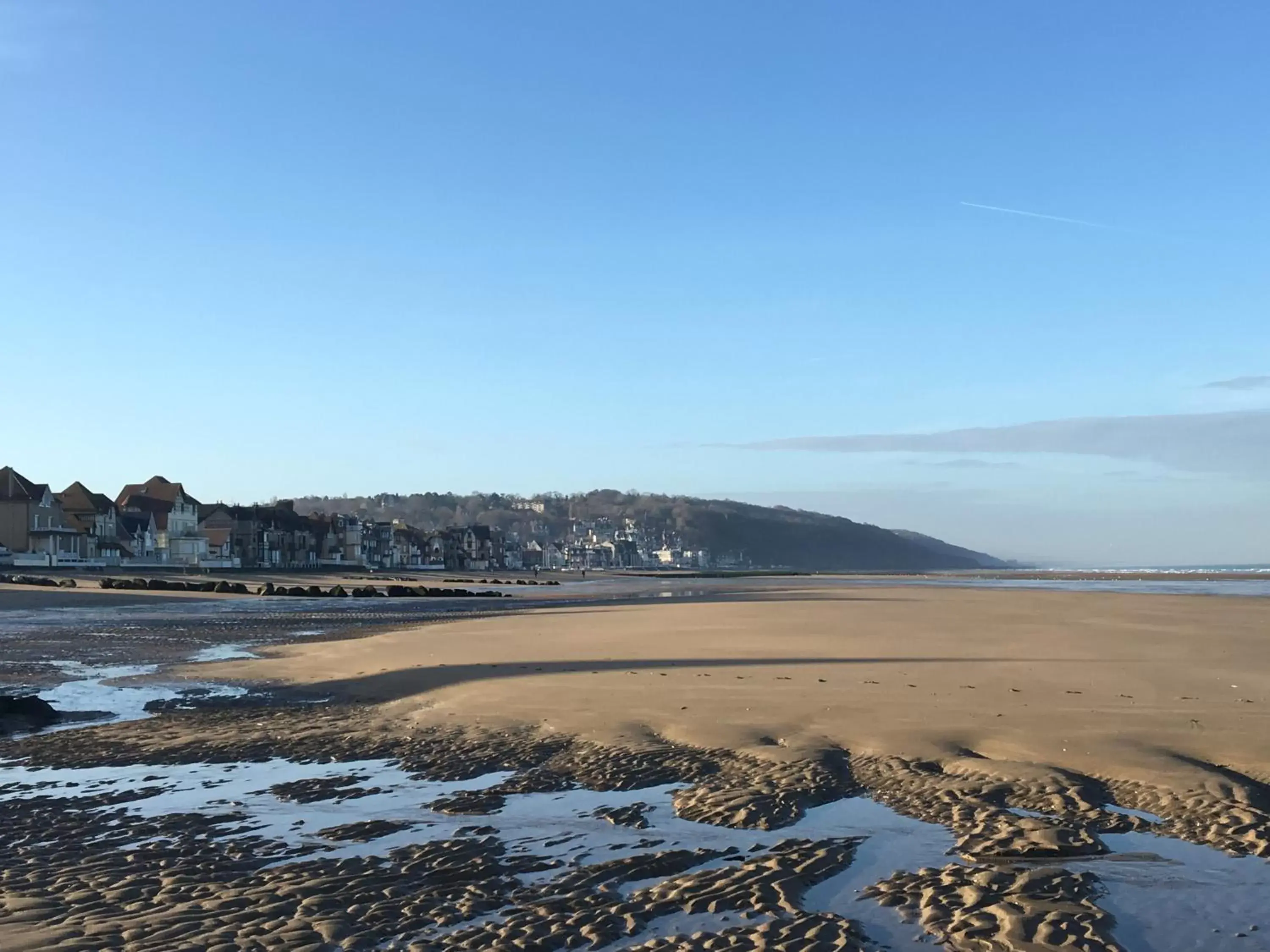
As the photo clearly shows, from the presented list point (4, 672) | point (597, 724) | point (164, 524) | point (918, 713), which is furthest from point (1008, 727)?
point (164, 524)

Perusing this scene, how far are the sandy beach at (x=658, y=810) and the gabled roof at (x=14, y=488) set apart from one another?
237 feet

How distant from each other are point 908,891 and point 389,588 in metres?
54.7

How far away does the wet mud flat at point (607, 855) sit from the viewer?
207 inches

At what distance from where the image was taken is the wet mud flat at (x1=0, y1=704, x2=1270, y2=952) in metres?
5.25

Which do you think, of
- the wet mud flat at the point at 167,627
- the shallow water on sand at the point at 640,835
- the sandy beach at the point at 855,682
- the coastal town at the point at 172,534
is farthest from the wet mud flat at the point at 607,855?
the coastal town at the point at 172,534

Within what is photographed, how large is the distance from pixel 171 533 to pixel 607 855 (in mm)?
100094

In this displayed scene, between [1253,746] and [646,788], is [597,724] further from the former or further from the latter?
[1253,746]

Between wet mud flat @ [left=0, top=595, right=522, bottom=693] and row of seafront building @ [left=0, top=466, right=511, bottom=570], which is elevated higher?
row of seafront building @ [left=0, top=466, right=511, bottom=570]

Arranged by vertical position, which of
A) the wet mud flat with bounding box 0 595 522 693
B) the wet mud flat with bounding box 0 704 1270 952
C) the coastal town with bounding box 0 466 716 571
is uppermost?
the coastal town with bounding box 0 466 716 571

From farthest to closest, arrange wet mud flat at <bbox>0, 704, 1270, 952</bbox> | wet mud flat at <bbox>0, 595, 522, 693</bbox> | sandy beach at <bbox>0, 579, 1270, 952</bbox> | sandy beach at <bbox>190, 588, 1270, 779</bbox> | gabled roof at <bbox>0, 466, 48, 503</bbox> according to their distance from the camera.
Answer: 1. gabled roof at <bbox>0, 466, 48, 503</bbox>
2. wet mud flat at <bbox>0, 595, 522, 693</bbox>
3. sandy beach at <bbox>190, 588, 1270, 779</bbox>
4. sandy beach at <bbox>0, 579, 1270, 952</bbox>
5. wet mud flat at <bbox>0, 704, 1270, 952</bbox>

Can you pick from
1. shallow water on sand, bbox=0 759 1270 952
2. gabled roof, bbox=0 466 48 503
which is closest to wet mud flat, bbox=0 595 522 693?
shallow water on sand, bbox=0 759 1270 952

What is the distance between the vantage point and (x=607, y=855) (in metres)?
6.64

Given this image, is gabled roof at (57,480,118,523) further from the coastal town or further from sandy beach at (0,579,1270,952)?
sandy beach at (0,579,1270,952)

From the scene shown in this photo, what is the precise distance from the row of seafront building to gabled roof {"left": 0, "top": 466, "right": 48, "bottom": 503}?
0.06 metres
